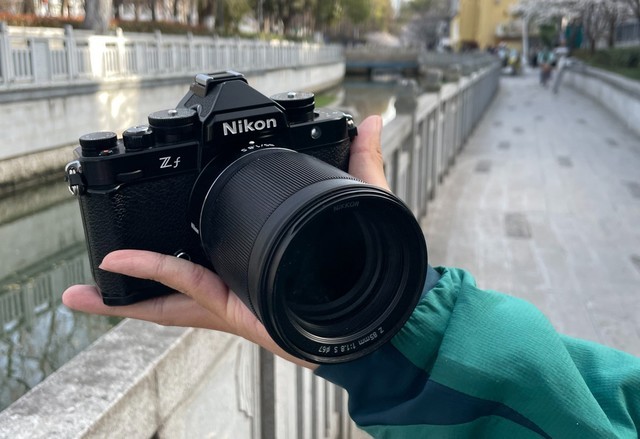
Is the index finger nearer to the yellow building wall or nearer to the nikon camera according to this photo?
the nikon camera

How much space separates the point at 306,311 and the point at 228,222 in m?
0.21

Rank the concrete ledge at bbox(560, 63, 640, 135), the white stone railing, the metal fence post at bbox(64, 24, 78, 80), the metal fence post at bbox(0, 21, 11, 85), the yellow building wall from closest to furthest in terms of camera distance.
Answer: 1. the metal fence post at bbox(0, 21, 11, 85)
2. the white stone railing
3. the metal fence post at bbox(64, 24, 78, 80)
4. the concrete ledge at bbox(560, 63, 640, 135)
5. the yellow building wall

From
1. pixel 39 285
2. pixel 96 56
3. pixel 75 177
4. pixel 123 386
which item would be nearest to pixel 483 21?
pixel 96 56

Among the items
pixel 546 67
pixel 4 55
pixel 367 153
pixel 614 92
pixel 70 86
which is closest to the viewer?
pixel 367 153

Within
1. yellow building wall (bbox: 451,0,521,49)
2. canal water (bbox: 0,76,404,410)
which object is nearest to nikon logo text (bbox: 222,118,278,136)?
canal water (bbox: 0,76,404,410)

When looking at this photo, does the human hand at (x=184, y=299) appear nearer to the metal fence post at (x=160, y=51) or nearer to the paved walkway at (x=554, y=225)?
the paved walkway at (x=554, y=225)

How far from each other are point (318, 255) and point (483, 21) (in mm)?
57934

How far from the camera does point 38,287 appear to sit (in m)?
5.80

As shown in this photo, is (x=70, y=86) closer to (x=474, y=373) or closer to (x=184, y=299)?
(x=184, y=299)

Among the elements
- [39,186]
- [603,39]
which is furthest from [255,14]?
[39,186]

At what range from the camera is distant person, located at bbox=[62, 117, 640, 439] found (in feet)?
3.09

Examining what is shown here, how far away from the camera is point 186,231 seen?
1.39 metres

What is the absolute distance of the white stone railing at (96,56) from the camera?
988 centimetres

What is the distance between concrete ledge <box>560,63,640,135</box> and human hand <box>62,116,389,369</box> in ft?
37.3
